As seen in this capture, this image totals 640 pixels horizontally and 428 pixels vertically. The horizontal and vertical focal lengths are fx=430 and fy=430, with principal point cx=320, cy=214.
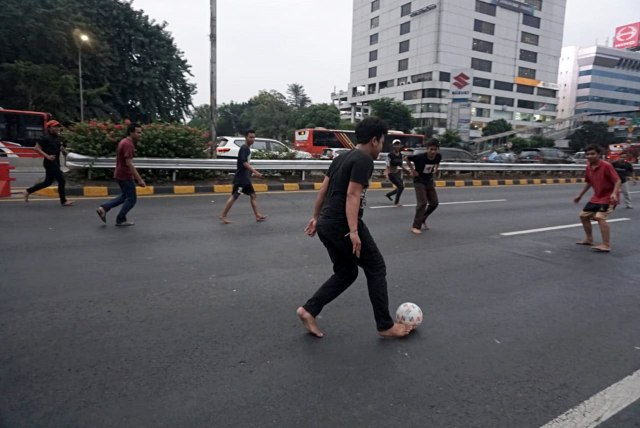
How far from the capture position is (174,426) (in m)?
2.19

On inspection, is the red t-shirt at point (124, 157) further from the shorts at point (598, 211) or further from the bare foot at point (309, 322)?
the shorts at point (598, 211)

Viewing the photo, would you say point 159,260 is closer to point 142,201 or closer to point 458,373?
point 458,373

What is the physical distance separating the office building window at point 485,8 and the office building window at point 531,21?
6.30m

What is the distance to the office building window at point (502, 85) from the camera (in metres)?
67.3

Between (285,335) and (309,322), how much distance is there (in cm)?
21

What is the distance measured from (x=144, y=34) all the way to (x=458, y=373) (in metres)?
32.4

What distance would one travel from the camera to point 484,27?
65.5 metres

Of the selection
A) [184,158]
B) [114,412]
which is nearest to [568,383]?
[114,412]

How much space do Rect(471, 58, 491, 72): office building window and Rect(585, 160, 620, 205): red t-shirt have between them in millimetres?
64747

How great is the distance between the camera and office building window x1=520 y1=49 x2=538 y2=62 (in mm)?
69500

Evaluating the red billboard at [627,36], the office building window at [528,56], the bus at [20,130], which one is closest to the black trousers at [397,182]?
the bus at [20,130]

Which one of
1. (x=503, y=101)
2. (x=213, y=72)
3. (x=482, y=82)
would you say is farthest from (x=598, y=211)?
(x=503, y=101)

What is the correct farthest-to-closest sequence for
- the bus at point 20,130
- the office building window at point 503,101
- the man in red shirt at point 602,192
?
the office building window at point 503,101 → the bus at point 20,130 → the man in red shirt at point 602,192

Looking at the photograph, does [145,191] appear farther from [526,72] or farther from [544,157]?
[526,72]
